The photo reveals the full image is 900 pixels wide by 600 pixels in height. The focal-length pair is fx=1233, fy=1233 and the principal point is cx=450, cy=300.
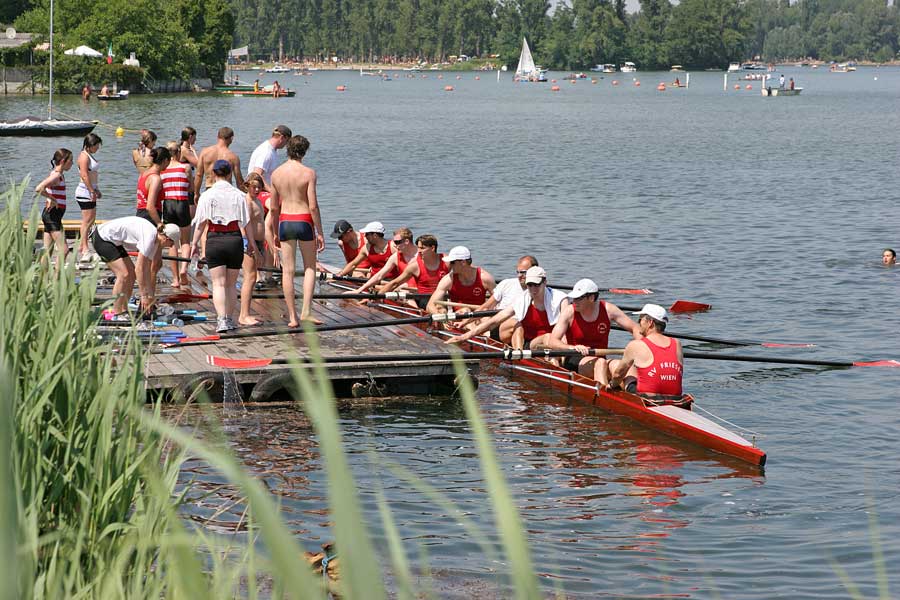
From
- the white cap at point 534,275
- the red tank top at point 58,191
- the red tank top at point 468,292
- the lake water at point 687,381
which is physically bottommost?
the lake water at point 687,381

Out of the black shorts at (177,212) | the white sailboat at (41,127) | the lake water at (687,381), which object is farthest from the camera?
the white sailboat at (41,127)

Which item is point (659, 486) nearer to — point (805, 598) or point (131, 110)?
point (805, 598)

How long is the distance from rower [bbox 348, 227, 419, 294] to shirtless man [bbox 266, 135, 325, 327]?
2.33m

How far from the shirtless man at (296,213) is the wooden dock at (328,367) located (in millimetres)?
498

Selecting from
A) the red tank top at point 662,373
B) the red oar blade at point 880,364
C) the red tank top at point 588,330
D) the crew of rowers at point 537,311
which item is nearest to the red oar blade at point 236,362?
the crew of rowers at point 537,311

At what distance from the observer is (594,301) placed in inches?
519

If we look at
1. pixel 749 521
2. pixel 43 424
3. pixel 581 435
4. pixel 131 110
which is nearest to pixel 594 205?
pixel 581 435

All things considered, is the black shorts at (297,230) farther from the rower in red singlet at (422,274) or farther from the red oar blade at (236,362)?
the rower in red singlet at (422,274)

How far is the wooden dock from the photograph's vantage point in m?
11.9

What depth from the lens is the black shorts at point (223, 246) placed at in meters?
12.6

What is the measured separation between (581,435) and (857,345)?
24.6ft

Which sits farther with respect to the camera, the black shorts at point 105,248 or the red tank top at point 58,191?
the red tank top at point 58,191

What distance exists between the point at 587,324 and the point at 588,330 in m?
0.07

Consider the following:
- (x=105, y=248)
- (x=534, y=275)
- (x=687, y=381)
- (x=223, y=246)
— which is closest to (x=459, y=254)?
(x=534, y=275)
